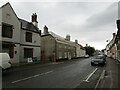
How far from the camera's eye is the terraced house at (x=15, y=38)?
1916 centimetres

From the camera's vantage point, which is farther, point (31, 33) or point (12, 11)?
point (31, 33)

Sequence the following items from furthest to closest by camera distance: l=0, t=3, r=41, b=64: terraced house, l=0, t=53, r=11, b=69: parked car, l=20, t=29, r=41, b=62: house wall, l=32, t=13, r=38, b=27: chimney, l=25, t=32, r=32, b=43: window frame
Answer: l=32, t=13, r=38, b=27: chimney, l=25, t=32, r=32, b=43: window frame, l=20, t=29, r=41, b=62: house wall, l=0, t=3, r=41, b=64: terraced house, l=0, t=53, r=11, b=69: parked car

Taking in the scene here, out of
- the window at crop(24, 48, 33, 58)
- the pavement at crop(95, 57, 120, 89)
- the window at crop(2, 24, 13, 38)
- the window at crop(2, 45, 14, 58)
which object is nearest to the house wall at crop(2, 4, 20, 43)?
the window at crop(2, 24, 13, 38)

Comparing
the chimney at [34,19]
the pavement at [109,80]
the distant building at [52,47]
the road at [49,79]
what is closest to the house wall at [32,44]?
the chimney at [34,19]

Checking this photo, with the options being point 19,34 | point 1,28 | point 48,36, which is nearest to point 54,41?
point 48,36

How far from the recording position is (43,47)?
3875 cm

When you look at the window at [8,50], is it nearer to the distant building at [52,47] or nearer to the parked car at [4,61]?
the parked car at [4,61]

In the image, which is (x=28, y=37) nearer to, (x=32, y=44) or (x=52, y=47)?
(x=32, y=44)

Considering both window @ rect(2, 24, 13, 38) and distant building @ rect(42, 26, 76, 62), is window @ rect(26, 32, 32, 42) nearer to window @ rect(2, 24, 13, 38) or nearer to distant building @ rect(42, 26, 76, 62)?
window @ rect(2, 24, 13, 38)

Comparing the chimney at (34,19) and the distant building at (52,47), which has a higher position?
the chimney at (34,19)

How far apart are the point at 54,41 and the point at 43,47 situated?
483cm

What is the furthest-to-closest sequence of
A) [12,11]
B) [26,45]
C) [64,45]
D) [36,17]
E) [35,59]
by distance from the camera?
[64,45], [36,17], [35,59], [26,45], [12,11]

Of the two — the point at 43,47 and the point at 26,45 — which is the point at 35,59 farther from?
the point at 43,47

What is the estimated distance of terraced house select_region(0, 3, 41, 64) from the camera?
62.8ft
